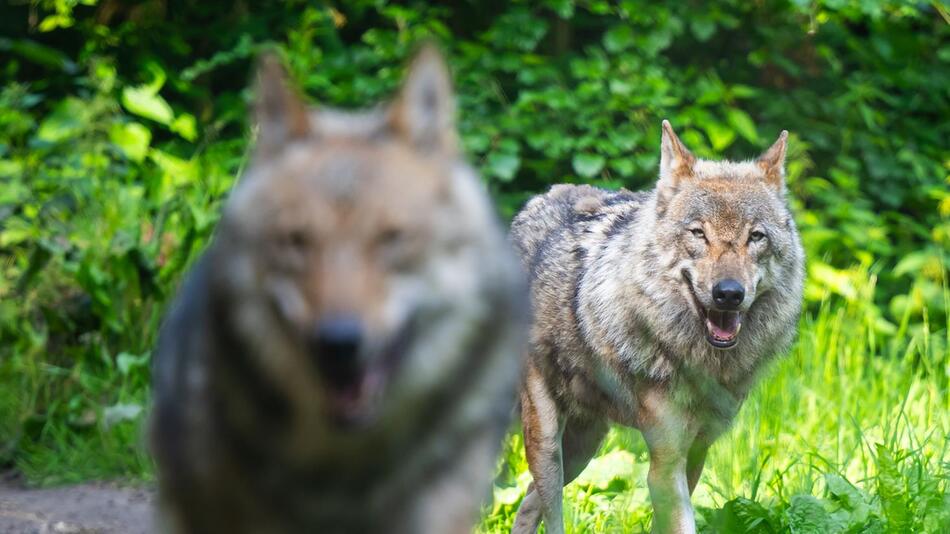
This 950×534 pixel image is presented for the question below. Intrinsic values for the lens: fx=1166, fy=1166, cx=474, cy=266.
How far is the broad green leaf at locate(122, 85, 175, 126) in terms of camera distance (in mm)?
8047

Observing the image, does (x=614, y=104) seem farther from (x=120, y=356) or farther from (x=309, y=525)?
(x=309, y=525)

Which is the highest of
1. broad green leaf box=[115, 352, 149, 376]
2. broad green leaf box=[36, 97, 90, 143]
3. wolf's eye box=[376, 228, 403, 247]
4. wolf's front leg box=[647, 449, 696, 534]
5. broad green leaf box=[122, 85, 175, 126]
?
broad green leaf box=[122, 85, 175, 126]

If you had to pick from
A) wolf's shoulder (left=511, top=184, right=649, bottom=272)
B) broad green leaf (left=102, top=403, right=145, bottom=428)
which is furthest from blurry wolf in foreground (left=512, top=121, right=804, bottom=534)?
broad green leaf (left=102, top=403, right=145, bottom=428)

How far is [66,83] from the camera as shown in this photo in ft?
28.0

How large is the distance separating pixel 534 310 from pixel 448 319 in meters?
2.99

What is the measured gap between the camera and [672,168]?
4.96 meters

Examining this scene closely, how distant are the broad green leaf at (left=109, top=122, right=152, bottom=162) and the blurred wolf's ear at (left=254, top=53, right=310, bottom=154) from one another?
551 cm

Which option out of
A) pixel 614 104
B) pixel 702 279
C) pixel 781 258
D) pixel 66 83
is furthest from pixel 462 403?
pixel 66 83

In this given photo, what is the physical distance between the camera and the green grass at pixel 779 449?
157 inches

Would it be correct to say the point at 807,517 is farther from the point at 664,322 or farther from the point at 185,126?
the point at 185,126

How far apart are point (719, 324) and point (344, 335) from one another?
2.88 metres

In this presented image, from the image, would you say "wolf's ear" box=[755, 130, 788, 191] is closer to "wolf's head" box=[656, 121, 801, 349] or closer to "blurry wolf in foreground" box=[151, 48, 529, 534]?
"wolf's head" box=[656, 121, 801, 349]

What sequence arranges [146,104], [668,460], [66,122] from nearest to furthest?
[668,460]
[66,122]
[146,104]

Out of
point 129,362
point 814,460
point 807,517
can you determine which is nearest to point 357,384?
point 807,517
